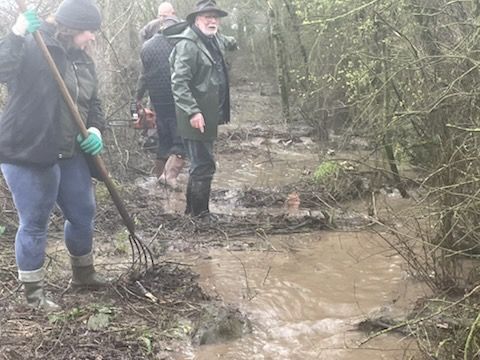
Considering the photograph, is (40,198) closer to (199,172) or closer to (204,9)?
(199,172)

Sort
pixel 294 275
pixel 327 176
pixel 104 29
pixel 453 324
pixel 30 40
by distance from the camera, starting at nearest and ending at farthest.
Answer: pixel 453 324, pixel 30 40, pixel 294 275, pixel 327 176, pixel 104 29

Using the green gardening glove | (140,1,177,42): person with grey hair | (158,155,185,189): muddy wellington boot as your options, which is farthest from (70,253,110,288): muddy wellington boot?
(140,1,177,42): person with grey hair

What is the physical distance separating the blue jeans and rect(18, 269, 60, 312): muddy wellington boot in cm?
4

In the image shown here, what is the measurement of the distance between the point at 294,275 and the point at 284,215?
1.54m

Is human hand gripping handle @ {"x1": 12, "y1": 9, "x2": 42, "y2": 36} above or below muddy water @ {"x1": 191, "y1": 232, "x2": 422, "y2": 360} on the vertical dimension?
above

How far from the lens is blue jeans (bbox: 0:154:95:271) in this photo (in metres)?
3.81

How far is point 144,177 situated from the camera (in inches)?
340

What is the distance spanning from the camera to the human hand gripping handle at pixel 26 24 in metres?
3.55

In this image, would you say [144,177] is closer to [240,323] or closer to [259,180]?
[259,180]

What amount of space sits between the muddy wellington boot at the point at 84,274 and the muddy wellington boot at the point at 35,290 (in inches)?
16.2

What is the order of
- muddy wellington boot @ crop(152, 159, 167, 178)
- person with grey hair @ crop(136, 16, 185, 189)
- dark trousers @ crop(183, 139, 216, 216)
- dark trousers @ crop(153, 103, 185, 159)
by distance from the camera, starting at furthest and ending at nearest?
muddy wellington boot @ crop(152, 159, 167, 178) → dark trousers @ crop(153, 103, 185, 159) → person with grey hair @ crop(136, 16, 185, 189) → dark trousers @ crop(183, 139, 216, 216)

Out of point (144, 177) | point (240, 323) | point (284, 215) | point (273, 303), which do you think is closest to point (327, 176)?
point (284, 215)

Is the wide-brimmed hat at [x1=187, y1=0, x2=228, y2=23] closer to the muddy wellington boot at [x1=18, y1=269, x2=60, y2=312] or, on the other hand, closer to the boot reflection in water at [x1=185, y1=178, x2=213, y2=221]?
the boot reflection in water at [x1=185, y1=178, x2=213, y2=221]

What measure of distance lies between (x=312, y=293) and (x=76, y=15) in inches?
105
